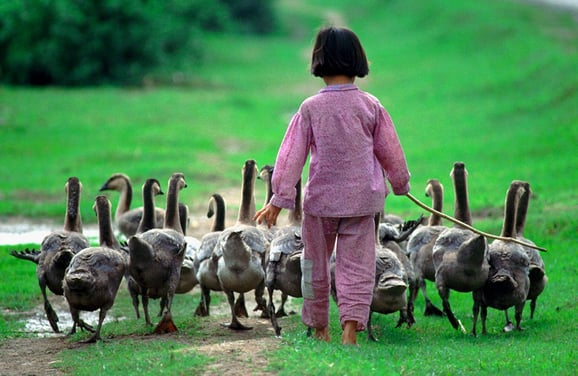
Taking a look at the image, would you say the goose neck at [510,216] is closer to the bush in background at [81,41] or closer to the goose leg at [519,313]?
the goose leg at [519,313]

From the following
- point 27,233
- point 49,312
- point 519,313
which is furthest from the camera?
point 27,233

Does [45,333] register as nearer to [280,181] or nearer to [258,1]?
[280,181]

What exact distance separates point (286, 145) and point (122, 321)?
420cm

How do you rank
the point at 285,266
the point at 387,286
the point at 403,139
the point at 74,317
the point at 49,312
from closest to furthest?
the point at 387,286 → the point at 285,266 → the point at 74,317 → the point at 49,312 → the point at 403,139

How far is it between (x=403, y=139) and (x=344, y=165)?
1865 cm

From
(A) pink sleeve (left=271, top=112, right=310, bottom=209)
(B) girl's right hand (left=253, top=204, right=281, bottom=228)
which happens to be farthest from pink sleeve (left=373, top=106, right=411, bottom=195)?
(B) girl's right hand (left=253, top=204, right=281, bottom=228)

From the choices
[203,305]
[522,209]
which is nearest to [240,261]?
[203,305]

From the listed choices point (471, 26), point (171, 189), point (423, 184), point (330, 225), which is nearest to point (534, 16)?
point (471, 26)

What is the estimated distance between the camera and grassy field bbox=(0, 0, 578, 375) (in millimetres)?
9234

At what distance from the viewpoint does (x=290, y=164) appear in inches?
328

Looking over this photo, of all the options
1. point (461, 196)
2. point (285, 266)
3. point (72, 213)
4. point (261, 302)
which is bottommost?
point (261, 302)

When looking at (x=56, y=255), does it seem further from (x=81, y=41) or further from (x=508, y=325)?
(x=81, y=41)

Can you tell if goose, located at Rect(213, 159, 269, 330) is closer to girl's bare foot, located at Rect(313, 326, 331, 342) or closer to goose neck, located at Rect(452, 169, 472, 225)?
girl's bare foot, located at Rect(313, 326, 331, 342)

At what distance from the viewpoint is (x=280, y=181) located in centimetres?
835
